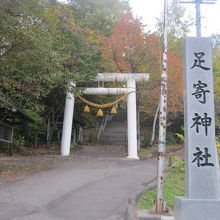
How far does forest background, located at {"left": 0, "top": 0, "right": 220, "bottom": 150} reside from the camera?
10.3 m

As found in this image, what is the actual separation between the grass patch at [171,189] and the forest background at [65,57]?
226 inches

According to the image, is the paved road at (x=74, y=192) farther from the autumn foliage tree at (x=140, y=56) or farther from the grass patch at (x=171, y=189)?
the autumn foliage tree at (x=140, y=56)

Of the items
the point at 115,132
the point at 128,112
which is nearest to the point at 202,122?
the point at 128,112

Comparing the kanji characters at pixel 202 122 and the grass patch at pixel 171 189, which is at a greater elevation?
the kanji characters at pixel 202 122

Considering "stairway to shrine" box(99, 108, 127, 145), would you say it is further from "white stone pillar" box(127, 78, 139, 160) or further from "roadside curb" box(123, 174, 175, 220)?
"roadside curb" box(123, 174, 175, 220)

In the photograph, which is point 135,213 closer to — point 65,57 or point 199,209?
point 199,209

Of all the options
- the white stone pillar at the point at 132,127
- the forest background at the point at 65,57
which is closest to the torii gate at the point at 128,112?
the white stone pillar at the point at 132,127

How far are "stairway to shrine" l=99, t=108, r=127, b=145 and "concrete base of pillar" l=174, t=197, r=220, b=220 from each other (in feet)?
58.0

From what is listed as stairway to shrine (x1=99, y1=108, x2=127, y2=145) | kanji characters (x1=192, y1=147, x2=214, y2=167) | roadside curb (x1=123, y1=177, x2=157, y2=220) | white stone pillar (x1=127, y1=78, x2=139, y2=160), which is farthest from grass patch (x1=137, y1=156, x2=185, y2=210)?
stairway to shrine (x1=99, y1=108, x2=127, y2=145)

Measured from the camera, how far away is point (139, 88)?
19578 millimetres

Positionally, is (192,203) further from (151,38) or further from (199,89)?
(151,38)

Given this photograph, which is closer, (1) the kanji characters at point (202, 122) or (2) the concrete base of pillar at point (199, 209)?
(2) the concrete base of pillar at point (199, 209)

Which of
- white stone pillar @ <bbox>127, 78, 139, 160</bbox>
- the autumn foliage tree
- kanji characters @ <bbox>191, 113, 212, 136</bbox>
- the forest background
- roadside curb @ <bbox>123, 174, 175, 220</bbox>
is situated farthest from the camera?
the autumn foliage tree

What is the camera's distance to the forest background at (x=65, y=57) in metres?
10.3
